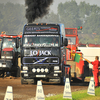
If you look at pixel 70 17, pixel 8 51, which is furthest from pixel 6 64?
pixel 70 17

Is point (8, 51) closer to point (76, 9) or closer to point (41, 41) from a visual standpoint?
point (41, 41)

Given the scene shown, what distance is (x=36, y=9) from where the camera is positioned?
102 ft

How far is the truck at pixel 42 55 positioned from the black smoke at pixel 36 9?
15385 millimetres

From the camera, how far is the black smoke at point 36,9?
3055 cm

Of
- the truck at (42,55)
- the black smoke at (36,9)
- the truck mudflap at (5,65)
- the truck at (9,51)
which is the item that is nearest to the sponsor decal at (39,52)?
the truck at (42,55)

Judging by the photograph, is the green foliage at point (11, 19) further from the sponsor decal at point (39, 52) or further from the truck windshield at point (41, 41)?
the sponsor decal at point (39, 52)

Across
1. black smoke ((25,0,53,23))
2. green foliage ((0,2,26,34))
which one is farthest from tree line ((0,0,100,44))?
black smoke ((25,0,53,23))

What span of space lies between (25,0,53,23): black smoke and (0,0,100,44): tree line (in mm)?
110524

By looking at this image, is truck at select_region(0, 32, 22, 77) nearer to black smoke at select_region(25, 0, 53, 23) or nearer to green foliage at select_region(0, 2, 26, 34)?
black smoke at select_region(25, 0, 53, 23)

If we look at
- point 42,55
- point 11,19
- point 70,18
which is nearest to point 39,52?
point 42,55

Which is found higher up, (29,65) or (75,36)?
(75,36)

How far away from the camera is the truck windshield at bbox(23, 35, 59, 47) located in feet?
49.1

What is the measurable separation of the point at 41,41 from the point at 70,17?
16818 centimetres

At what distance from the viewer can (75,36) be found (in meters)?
27.0
